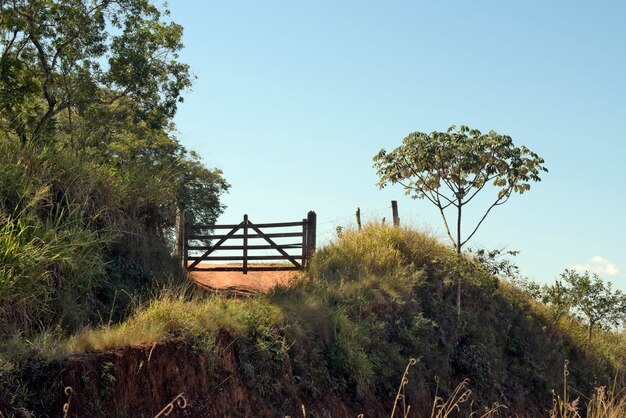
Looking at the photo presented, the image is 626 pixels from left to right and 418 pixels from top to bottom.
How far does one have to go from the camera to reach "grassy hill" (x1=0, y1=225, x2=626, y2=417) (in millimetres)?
10688

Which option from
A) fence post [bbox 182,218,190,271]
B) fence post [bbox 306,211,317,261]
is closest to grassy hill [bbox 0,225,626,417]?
fence post [bbox 306,211,317,261]

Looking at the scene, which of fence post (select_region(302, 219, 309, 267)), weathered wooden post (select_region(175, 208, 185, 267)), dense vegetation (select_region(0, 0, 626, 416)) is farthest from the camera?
weathered wooden post (select_region(175, 208, 185, 267))

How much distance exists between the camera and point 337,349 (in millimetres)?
16000

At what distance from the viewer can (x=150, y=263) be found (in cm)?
1870

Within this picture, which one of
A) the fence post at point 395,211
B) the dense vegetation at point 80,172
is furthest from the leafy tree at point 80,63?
the fence post at point 395,211

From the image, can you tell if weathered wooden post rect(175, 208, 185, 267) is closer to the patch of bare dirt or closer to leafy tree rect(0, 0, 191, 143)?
leafy tree rect(0, 0, 191, 143)

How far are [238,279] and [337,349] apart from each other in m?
9.59

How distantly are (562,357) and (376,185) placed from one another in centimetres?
846

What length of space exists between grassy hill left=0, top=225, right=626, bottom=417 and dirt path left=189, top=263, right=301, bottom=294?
7.96 ft

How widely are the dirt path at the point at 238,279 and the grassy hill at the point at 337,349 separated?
243cm

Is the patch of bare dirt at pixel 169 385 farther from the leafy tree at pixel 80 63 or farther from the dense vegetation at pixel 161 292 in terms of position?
the leafy tree at pixel 80 63

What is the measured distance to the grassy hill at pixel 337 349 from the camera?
35.1 ft

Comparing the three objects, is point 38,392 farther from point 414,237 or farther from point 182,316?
point 414,237

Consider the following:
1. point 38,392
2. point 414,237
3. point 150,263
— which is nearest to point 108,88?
point 150,263
